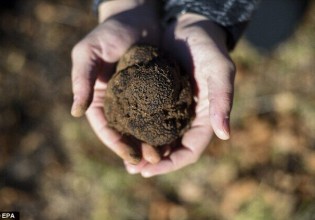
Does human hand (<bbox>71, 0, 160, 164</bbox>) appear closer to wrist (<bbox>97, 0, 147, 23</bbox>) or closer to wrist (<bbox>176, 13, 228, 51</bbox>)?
wrist (<bbox>97, 0, 147, 23</bbox>)

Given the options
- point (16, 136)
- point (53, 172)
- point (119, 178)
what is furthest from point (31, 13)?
point (119, 178)

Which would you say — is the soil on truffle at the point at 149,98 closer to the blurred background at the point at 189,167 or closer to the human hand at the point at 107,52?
the human hand at the point at 107,52

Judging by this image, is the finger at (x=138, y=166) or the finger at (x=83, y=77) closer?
the finger at (x=83, y=77)

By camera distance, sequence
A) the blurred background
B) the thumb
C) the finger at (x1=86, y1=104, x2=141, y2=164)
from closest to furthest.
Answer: the thumb, the finger at (x1=86, y1=104, x2=141, y2=164), the blurred background

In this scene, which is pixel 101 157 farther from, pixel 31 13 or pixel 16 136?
pixel 31 13

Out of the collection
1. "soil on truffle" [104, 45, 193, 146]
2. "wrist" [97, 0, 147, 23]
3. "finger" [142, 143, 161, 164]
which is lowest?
"finger" [142, 143, 161, 164]

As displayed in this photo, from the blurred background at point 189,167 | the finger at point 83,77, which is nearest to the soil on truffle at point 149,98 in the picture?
the finger at point 83,77

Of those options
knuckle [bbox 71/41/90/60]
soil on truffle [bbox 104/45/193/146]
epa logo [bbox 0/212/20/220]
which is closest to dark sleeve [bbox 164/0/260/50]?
soil on truffle [bbox 104/45/193/146]
